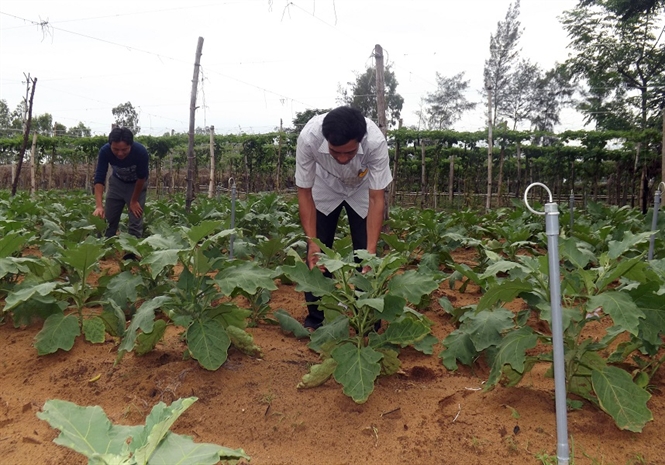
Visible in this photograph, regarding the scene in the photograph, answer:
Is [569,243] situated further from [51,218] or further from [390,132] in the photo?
[390,132]

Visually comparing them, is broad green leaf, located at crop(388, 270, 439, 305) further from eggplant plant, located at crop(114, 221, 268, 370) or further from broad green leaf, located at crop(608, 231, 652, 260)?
broad green leaf, located at crop(608, 231, 652, 260)

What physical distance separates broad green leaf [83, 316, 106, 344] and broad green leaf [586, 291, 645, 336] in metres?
2.66

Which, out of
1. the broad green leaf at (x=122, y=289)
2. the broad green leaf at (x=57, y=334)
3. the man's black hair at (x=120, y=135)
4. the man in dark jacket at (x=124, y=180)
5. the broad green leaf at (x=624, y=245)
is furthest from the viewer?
the man in dark jacket at (x=124, y=180)

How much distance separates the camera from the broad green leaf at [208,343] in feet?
9.10

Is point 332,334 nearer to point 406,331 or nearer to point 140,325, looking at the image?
point 406,331

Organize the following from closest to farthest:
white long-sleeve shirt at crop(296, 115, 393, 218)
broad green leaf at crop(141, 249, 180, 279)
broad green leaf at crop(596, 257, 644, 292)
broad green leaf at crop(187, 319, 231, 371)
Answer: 1. broad green leaf at crop(596, 257, 644, 292)
2. broad green leaf at crop(141, 249, 180, 279)
3. broad green leaf at crop(187, 319, 231, 371)
4. white long-sleeve shirt at crop(296, 115, 393, 218)

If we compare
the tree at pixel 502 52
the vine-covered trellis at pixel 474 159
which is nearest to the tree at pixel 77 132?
the vine-covered trellis at pixel 474 159

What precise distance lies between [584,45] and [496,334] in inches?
1077

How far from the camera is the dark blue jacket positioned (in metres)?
6.21

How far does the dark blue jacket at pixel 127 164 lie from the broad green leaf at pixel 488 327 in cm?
453

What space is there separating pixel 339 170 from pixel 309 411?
173 centimetres

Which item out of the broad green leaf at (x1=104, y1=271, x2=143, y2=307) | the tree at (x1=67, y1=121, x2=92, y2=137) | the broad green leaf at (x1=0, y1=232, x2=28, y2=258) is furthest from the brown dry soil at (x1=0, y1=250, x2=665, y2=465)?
the tree at (x1=67, y1=121, x2=92, y2=137)

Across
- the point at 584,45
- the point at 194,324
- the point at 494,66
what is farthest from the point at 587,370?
the point at 494,66

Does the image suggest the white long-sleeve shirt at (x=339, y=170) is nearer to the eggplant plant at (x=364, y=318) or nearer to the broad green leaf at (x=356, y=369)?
the eggplant plant at (x=364, y=318)
